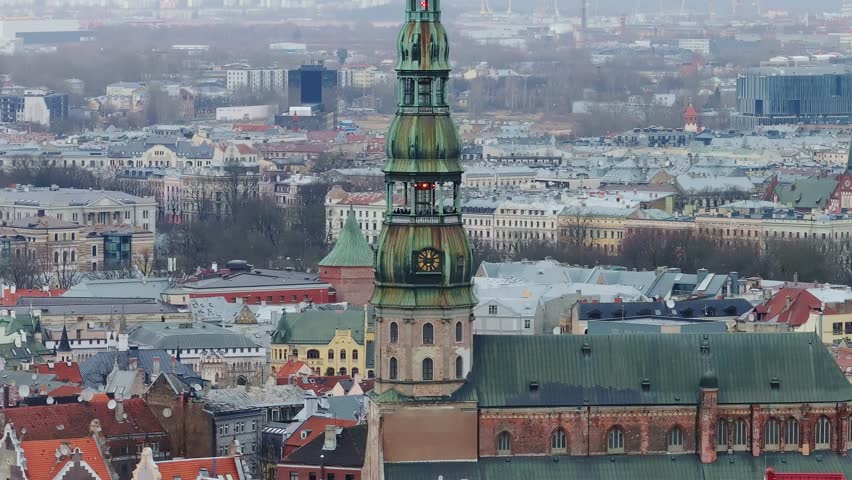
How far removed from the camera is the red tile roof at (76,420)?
89.8 metres

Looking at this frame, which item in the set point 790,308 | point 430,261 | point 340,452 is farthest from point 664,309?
point 430,261

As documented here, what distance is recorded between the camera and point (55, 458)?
275ft

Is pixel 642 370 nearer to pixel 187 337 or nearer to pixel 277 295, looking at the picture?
pixel 187 337

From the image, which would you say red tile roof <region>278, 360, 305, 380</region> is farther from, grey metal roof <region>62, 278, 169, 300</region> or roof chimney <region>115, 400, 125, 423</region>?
grey metal roof <region>62, 278, 169, 300</region>

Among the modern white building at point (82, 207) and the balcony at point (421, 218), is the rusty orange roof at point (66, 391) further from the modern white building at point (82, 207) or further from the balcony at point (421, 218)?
the modern white building at point (82, 207)

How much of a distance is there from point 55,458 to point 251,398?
58.2ft

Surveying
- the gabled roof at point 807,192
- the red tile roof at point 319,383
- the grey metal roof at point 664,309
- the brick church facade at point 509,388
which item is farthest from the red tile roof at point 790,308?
the gabled roof at point 807,192

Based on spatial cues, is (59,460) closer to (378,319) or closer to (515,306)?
(378,319)

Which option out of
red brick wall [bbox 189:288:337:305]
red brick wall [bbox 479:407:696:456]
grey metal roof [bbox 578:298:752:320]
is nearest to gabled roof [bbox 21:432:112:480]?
red brick wall [bbox 479:407:696:456]

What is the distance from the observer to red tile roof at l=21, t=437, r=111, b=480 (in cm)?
8325

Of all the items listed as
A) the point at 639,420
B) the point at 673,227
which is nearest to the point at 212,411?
the point at 639,420

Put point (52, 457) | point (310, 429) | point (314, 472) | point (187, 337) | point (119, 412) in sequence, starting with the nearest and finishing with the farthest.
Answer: point (52, 457) < point (314, 472) < point (119, 412) < point (310, 429) < point (187, 337)

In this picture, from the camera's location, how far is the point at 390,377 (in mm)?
79625

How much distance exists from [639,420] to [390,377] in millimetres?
5263
